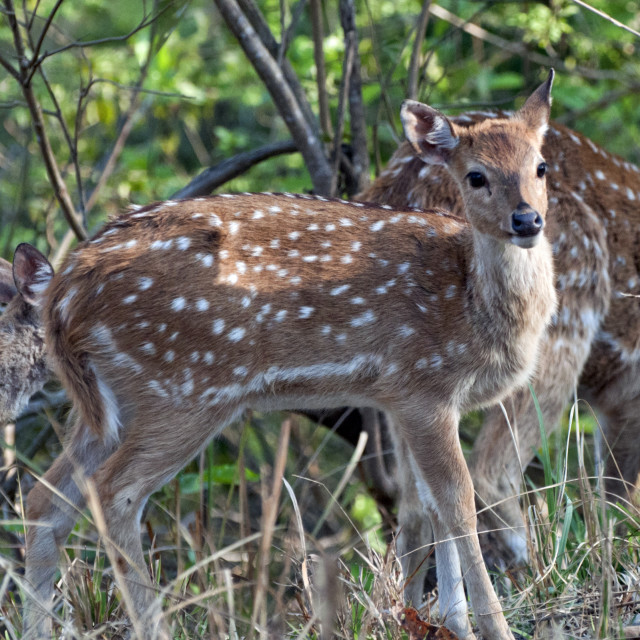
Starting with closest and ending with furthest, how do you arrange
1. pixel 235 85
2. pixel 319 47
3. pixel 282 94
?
pixel 282 94
pixel 319 47
pixel 235 85

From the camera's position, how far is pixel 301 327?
3.59 m

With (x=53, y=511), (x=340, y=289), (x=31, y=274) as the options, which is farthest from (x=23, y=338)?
(x=340, y=289)

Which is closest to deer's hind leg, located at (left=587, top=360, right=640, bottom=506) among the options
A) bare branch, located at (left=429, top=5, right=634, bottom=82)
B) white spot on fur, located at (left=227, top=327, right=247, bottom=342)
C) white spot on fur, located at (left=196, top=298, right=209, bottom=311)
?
white spot on fur, located at (left=227, top=327, right=247, bottom=342)

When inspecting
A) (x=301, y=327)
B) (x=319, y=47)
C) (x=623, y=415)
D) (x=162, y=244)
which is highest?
(x=319, y=47)

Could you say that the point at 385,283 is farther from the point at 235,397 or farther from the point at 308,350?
the point at 235,397

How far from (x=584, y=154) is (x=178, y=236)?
230 centimetres

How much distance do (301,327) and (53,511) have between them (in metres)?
1.16

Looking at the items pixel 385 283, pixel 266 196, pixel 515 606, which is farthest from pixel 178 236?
pixel 515 606

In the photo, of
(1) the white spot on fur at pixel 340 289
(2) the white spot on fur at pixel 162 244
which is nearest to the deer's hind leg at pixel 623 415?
(1) the white spot on fur at pixel 340 289

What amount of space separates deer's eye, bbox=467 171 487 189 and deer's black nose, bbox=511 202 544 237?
0.27 meters

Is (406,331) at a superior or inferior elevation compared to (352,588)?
superior

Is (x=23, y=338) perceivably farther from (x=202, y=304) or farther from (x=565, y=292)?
(x=565, y=292)

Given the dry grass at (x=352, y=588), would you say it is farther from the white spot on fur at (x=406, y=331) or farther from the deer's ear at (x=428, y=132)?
the deer's ear at (x=428, y=132)

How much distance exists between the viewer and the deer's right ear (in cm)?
419
